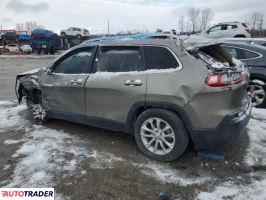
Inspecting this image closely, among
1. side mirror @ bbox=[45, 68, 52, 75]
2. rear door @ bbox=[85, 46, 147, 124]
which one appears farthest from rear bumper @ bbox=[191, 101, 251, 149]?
side mirror @ bbox=[45, 68, 52, 75]

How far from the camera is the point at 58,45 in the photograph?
99.5 ft

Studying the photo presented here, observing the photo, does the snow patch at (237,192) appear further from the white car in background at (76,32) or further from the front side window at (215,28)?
the white car in background at (76,32)

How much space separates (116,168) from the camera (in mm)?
3982

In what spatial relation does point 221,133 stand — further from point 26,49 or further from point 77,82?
point 26,49

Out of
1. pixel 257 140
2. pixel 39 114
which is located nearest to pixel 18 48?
pixel 39 114

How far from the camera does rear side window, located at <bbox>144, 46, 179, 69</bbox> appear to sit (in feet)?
12.9

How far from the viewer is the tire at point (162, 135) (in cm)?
389

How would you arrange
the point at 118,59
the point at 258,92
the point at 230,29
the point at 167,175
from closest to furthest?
the point at 167,175 → the point at 118,59 → the point at 258,92 → the point at 230,29

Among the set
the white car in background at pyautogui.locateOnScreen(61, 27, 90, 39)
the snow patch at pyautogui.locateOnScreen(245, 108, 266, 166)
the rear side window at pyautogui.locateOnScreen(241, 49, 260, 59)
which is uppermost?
the white car in background at pyautogui.locateOnScreen(61, 27, 90, 39)

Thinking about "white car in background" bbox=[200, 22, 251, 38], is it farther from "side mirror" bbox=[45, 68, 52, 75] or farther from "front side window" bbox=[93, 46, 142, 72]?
"front side window" bbox=[93, 46, 142, 72]

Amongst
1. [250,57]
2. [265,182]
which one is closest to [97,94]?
[265,182]

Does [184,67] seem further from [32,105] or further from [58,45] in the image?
A: [58,45]

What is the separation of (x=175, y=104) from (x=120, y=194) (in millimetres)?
1303

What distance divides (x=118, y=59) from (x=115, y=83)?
387 mm
